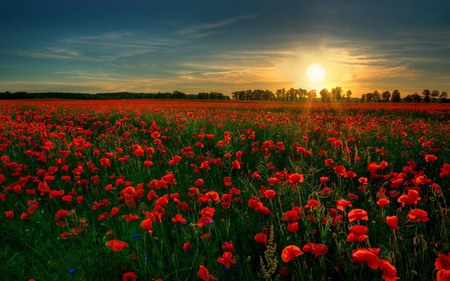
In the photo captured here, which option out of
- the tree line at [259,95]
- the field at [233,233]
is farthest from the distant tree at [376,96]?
the field at [233,233]

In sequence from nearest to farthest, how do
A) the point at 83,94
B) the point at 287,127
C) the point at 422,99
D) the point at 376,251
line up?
the point at 376,251
the point at 287,127
the point at 83,94
the point at 422,99

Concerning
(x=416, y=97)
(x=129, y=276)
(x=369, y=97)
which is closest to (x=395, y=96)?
(x=416, y=97)

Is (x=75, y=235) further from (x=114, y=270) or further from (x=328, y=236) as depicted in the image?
(x=328, y=236)

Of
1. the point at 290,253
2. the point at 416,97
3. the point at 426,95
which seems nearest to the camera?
the point at 290,253

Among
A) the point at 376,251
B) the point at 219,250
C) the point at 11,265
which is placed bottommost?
the point at 11,265

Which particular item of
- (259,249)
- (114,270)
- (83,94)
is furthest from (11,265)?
(83,94)

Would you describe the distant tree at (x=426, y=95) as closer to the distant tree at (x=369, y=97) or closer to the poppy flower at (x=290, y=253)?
the distant tree at (x=369, y=97)

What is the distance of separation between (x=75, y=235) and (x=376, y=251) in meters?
2.47

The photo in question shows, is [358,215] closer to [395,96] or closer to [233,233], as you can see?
[233,233]

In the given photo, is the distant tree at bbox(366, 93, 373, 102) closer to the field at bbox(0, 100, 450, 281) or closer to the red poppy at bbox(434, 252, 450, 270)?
the field at bbox(0, 100, 450, 281)

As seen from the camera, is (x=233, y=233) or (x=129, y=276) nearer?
(x=129, y=276)

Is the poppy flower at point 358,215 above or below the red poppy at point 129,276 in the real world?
above

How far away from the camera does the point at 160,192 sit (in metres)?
3.80

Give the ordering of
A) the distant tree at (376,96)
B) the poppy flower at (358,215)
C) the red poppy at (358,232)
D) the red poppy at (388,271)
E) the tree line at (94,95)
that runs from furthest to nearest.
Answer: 1. the distant tree at (376,96)
2. the tree line at (94,95)
3. the poppy flower at (358,215)
4. the red poppy at (358,232)
5. the red poppy at (388,271)
